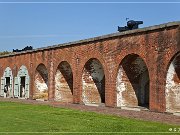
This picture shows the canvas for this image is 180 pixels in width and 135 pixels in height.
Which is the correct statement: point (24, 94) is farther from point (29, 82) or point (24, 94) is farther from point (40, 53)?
point (40, 53)

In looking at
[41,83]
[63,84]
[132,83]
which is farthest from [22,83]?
[132,83]

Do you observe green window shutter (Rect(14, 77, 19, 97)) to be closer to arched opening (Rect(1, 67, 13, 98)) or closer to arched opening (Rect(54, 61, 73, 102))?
arched opening (Rect(1, 67, 13, 98))

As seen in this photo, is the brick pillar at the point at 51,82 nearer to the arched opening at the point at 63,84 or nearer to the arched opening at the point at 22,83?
the arched opening at the point at 63,84

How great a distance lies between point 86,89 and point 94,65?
1200mm

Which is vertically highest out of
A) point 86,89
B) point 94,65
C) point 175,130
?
point 94,65

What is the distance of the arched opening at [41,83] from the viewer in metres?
22.5

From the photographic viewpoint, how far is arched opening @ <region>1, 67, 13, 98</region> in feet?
84.9

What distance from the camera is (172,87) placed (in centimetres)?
1227

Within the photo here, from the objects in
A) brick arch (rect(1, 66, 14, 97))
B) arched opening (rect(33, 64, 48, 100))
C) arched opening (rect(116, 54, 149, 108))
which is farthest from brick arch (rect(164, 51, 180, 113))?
brick arch (rect(1, 66, 14, 97))

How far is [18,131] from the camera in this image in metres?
8.46

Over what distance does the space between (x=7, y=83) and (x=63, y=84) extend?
805 cm

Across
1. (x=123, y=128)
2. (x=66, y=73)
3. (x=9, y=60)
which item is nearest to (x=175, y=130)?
(x=123, y=128)

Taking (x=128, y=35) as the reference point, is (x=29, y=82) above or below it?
below

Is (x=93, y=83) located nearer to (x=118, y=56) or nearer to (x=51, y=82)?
(x=118, y=56)
